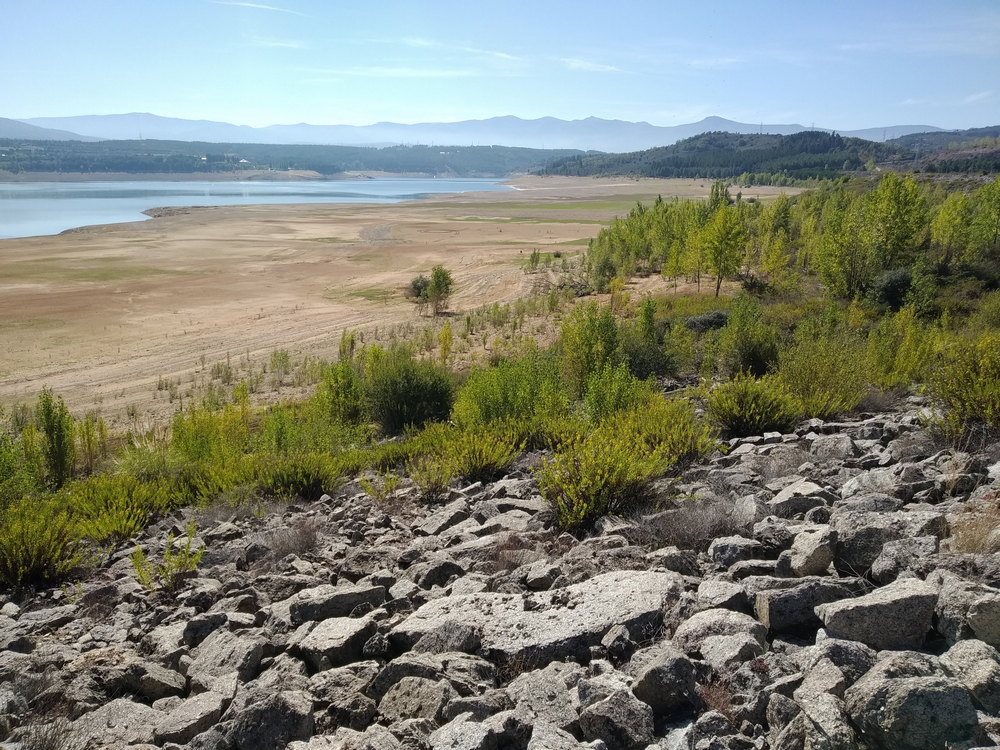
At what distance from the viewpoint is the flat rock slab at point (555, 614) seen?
4.14 metres

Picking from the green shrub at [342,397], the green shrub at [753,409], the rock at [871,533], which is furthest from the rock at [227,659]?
the green shrub at [342,397]

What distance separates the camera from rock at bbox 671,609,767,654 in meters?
3.84

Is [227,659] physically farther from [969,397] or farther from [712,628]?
[969,397]

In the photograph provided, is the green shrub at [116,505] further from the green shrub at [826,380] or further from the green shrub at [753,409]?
the green shrub at [826,380]

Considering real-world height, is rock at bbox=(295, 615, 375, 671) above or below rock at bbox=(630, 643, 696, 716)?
below

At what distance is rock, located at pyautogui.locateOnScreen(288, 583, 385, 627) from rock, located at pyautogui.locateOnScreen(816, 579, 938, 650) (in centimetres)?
307

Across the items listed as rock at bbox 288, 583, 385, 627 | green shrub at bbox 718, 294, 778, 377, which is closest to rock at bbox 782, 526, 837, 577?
rock at bbox 288, 583, 385, 627

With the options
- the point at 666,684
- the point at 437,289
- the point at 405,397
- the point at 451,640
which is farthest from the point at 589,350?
the point at 437,289

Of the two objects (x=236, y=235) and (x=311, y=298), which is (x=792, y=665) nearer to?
(x=311, y=298)

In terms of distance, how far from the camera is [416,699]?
3.78 metres

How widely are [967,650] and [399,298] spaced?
39.2 metres

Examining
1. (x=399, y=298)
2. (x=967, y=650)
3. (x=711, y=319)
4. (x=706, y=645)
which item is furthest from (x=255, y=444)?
(x=399, y=298)

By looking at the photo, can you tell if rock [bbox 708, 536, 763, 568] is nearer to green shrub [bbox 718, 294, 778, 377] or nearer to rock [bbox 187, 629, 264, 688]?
rock [bbox 187, 629, 264, 688]

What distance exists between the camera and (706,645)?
3.77m
